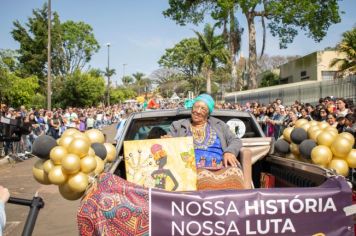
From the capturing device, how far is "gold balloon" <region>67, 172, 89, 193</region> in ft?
10.9

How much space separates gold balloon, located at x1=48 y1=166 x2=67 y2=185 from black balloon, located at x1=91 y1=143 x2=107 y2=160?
490mm

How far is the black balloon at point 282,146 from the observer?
4598 millimetres

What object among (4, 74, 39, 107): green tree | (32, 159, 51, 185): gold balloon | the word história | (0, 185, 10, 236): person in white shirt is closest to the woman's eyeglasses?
(32, 159, 51, 185): gold balloon

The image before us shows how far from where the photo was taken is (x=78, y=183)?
3328 millimetres

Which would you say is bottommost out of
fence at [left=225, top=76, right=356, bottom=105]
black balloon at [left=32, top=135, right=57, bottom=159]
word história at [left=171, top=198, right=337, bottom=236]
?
word história at [left=171, top=198, right=337, bottom=236]

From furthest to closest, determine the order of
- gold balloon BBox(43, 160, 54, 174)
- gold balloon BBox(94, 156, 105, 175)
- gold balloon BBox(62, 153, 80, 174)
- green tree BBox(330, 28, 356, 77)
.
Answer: green tree BBox(330, 28, 356, 77)
gold balloon BBox(94, 156, 105, 175)
gold balloon BBox(43, 160, 54, 174)
gold balloon BBox(62, 153, 80, 174)

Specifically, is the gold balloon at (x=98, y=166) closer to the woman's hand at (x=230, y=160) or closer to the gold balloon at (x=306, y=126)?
the woman's hand at (x=230, y=160)

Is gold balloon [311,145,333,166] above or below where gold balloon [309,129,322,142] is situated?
below

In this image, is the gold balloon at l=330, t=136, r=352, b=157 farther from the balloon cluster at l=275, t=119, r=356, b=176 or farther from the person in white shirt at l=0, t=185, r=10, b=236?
the person in white shirt at l=0, t=185, r=10, b=236

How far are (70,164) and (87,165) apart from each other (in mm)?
148

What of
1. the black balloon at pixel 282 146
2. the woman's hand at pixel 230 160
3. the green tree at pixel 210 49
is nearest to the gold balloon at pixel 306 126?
the black balloon at pixel 282 146

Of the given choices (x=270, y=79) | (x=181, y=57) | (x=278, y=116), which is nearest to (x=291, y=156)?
(x=278, y=116)

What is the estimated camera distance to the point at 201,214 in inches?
112

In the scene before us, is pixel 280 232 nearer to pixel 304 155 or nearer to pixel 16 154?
pixel 304 155
